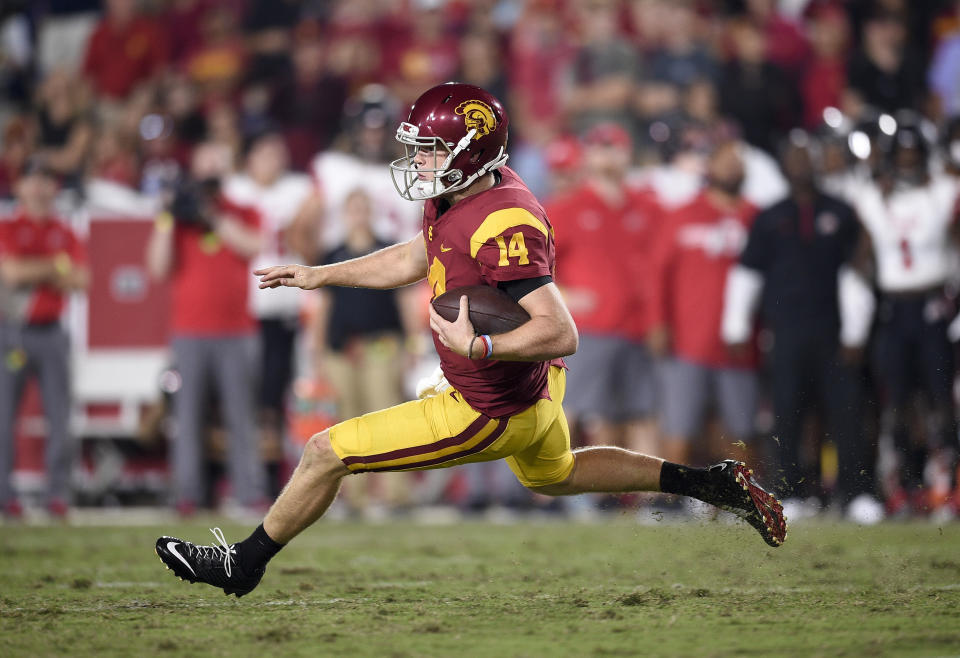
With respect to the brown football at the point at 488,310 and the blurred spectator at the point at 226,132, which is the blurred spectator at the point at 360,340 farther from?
the brown football at the point at 488,310

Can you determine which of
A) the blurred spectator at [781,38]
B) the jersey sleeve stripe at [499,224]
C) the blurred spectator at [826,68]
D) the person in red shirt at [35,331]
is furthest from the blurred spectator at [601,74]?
the jersey sleeve stripe at [499,224]

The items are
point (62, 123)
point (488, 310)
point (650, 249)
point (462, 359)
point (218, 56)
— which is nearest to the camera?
point (488, 310)

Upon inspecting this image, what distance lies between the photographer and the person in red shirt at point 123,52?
13164 millimetres

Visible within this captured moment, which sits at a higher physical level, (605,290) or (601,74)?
(601,74)

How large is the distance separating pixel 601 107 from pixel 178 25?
15.5 feet

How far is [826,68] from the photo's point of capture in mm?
10945

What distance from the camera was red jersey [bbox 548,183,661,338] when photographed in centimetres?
937

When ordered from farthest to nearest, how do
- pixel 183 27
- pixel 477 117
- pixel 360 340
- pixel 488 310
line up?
pixel 183 27 < pixel 360 340 < pixel 477 117 < pixel 488 310

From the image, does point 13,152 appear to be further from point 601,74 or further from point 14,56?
point 601,74

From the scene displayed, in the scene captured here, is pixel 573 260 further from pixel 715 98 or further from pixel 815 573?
pixel 815 573

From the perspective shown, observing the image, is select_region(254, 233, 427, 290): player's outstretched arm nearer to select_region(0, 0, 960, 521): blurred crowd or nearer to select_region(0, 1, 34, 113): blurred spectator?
select_region(0, 0, 960, 521): blurred crowd

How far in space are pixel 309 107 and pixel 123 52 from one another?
7.76ft

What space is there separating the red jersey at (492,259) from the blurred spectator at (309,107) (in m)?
7.20

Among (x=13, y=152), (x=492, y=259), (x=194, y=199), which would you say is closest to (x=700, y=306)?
(x=194, y=199)
